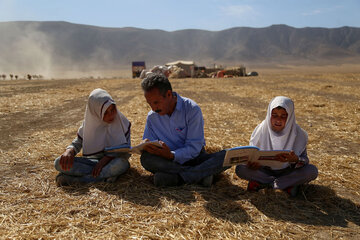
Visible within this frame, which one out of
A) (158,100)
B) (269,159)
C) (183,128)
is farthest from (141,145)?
(269,159)

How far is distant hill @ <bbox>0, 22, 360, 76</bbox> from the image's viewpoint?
117 meters

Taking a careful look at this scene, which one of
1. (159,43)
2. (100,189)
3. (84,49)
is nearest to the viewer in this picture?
(100,189)

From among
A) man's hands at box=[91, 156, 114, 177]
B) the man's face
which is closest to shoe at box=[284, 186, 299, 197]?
the man's face

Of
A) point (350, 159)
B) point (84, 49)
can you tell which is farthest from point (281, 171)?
point (84, 49)

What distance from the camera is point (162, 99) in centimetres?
330

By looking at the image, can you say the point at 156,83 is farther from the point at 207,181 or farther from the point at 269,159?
the point at 269,159

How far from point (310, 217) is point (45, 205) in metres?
2.68

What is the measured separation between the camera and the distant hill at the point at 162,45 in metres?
117

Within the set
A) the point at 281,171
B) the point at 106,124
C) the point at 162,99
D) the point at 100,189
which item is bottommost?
the point at 100,189

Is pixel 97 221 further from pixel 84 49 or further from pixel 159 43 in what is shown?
pixel 159 43

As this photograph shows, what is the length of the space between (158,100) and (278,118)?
136cm

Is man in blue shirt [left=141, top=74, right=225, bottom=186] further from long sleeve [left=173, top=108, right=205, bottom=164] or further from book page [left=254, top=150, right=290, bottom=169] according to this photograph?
book page [left=254, top=150, right=290, bottom=169]

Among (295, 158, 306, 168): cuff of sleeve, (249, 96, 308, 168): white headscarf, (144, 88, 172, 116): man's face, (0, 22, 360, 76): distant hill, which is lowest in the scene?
(295, 158, 306, 168): cuff of sleeve

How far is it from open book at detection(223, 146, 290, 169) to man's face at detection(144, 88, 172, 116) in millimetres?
909
